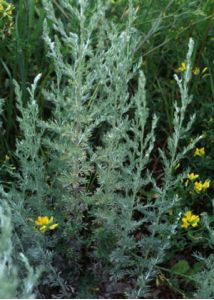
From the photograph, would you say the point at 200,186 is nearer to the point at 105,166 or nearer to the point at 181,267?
the point at 181,267

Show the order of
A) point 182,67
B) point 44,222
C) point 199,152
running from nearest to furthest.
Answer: point 44,222
point 199,152
point 182,67

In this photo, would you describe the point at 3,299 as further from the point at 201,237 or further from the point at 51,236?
the point at 201,237

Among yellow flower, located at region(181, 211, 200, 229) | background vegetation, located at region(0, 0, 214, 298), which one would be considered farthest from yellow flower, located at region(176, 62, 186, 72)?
yellow flower, located at region(181, 211, 200, 229)

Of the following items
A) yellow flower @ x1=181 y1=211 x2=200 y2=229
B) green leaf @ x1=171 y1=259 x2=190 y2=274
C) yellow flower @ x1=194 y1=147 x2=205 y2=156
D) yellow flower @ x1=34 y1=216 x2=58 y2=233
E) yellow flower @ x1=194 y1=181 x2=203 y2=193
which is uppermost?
yellow flower @ x1=34 y1=216 x2=58 y2=233

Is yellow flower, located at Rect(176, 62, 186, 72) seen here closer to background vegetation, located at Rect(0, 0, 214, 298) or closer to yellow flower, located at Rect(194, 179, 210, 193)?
background vegetation, located at Rect(0, 0, 214, 298)

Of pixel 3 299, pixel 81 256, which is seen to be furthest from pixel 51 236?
pixel 3 299

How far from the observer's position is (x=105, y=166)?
2193 mm

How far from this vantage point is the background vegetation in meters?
2.01

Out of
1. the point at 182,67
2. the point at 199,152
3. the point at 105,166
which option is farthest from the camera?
the point at 182,67

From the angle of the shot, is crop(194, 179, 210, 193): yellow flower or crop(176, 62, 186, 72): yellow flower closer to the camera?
crop(194, 179, 210, 193): yellow flower

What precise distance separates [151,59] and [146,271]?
1.17 meters

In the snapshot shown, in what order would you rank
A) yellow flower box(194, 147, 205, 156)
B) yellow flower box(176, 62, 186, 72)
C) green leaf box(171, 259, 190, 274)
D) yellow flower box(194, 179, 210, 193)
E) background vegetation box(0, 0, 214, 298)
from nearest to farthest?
background vegetation box(0, 0, 214, 298)
green leaf box(171, 259, 190, 274)
yellow flower box(194, 179, 210, 193)
yellow flower box(194, 147, 205, 156)
yellow flower box(176, 62, 186, 72)

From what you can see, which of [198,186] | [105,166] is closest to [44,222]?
[105,166]

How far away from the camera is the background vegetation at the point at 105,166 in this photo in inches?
79.0
